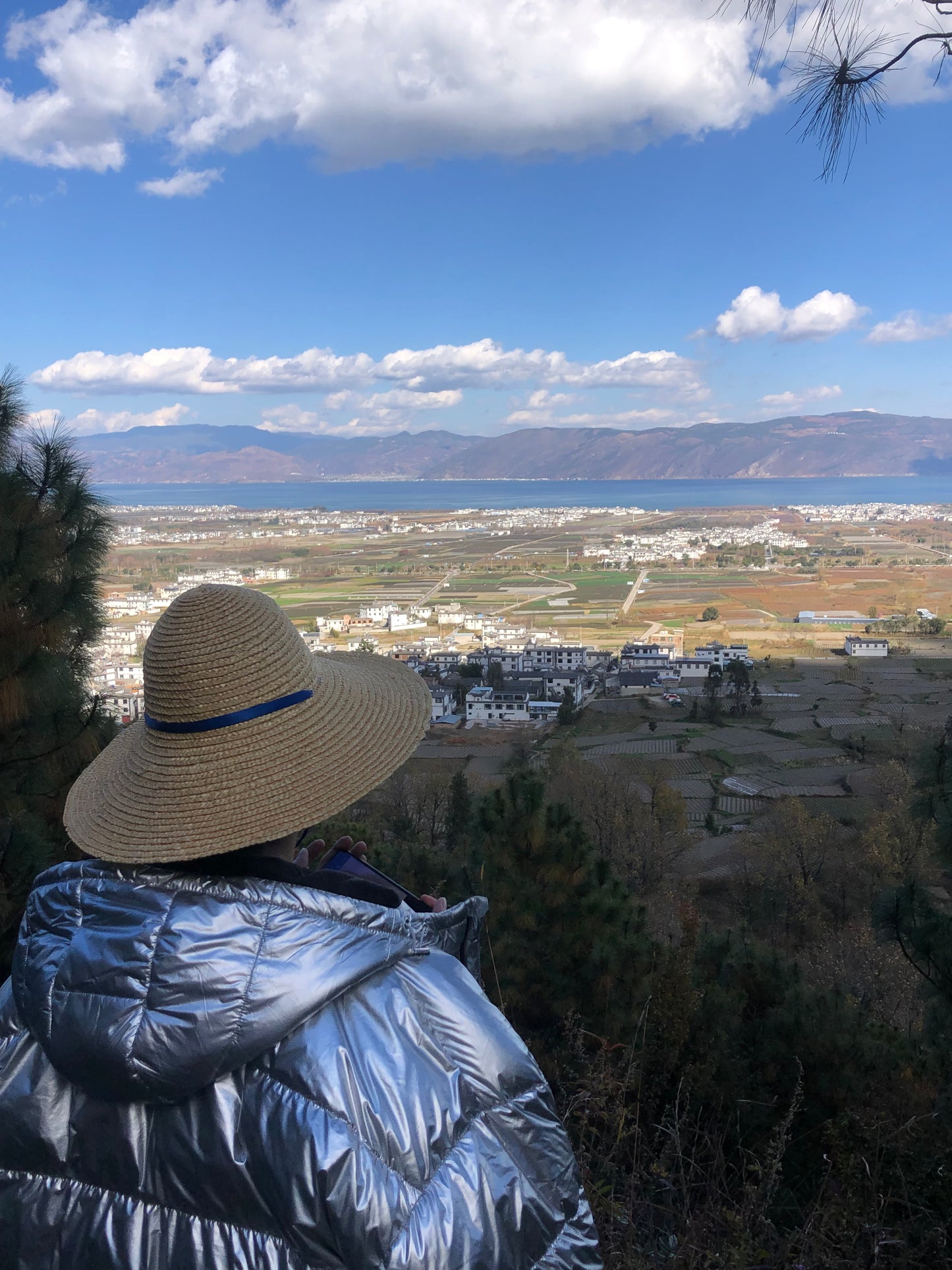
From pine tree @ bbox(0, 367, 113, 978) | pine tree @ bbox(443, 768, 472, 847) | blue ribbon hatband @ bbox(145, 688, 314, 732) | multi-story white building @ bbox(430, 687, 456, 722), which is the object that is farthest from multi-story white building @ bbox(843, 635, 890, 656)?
blue ribbon hatband @ bbox(145, 688, 314, 732)

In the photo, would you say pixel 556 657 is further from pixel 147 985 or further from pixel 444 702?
pixel 147 985

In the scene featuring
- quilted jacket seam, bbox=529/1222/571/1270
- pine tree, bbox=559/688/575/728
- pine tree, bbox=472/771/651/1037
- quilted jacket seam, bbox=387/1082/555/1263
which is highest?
quilted jacket seam, bbox=387/1082/555/1263

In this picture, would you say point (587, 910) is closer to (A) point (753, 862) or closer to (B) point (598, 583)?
(A) point (753, 862)

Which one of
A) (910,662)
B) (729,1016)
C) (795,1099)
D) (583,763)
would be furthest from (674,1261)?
(910,662)

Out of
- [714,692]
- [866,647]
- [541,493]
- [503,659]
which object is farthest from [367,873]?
[541,493]

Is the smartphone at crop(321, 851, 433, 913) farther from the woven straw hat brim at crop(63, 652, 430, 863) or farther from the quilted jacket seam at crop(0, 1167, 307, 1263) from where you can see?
the quilted jacket seam at crop(0, 1167, 307, 1263)

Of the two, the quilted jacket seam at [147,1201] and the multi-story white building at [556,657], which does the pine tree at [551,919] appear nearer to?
the quilted jacket seam at [147,1201]

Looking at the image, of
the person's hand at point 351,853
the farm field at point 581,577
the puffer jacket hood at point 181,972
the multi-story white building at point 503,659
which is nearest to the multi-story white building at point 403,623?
the farm field at point 581,577
